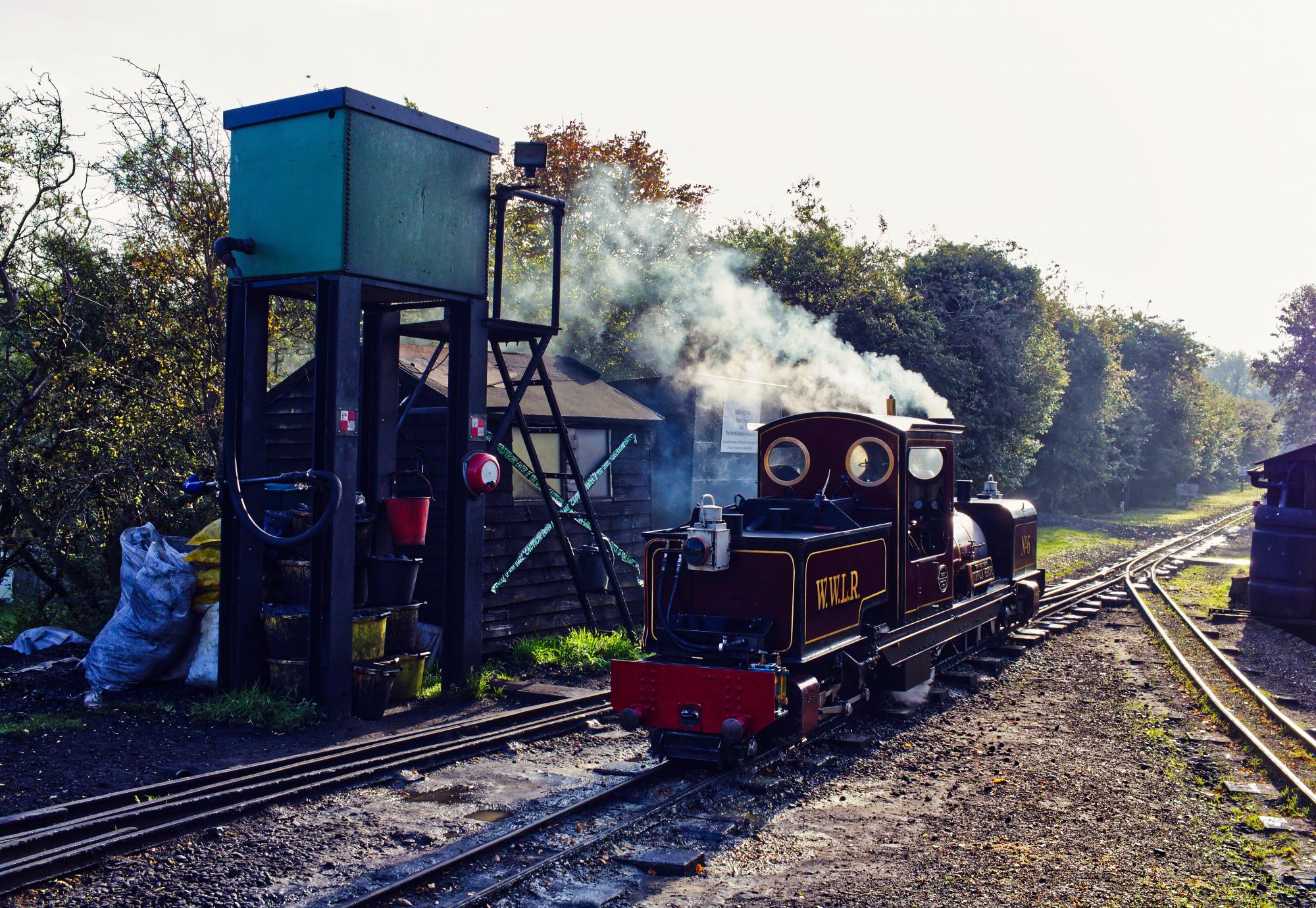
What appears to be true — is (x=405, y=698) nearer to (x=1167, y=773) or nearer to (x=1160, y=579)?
(x=1167, y=773)

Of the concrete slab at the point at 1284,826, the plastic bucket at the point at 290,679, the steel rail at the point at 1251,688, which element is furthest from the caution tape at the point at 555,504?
the concrete slab at the point at 1284,826

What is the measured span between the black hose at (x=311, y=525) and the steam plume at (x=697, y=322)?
6673 millimetres

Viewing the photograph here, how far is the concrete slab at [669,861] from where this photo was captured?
5.40 meters

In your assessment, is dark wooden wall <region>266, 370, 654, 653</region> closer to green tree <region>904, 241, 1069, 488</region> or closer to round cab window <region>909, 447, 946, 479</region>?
round cab window <region>909, 447, 946, 479</region>

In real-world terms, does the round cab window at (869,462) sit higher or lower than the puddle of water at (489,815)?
higher

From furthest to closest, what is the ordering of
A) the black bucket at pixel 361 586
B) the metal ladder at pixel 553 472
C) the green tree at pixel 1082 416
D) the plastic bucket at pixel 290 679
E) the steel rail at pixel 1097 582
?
the green tree at pixel 1082 416, the steel rail at pixel 1097 582, the metal ladder at pixel 553 472, the black bucket at pixel 361 586, the plastic bucket at pixel 290 679

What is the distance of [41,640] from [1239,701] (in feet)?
41.4

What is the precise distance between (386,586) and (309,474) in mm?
1606

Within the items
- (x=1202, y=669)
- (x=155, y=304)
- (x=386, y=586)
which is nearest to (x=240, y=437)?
(x=386, y=586)

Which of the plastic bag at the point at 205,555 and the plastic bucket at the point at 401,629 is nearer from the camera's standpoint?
the plastic bucket at the point at 401,629

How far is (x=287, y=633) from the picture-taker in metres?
8.79

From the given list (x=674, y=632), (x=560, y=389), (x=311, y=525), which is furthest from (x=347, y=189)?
(x=560, y=389)

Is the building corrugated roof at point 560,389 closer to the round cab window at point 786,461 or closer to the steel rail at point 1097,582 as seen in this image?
the round cab window at point 786,461

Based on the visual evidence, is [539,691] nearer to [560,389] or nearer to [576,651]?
[576,651]
